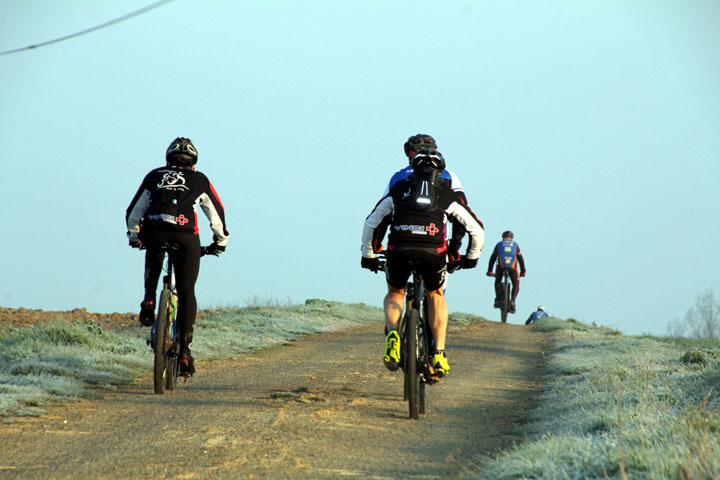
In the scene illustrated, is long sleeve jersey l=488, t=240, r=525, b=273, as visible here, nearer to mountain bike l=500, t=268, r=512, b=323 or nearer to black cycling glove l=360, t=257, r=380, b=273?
mountain bike l=500, t=268, r=512, b=323

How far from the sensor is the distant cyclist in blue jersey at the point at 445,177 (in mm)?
6062

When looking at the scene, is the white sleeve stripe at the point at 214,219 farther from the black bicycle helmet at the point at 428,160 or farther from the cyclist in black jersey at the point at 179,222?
the black bicycle helmet at the point at 428,160

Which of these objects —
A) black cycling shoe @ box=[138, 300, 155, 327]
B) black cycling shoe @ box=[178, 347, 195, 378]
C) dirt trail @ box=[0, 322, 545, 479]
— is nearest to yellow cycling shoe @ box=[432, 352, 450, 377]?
Result: dirt trail @ box=[0, 322, 545, 479]

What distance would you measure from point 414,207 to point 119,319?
1081 centimetres

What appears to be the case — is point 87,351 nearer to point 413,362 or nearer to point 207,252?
point 207,252

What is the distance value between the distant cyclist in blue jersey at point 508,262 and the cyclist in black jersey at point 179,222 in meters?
14.1

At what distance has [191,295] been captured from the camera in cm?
685

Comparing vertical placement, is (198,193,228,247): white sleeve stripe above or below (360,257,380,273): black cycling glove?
above

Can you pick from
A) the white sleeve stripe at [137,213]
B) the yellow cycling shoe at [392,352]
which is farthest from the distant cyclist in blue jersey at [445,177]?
the white sleeve stripe at [137,213]

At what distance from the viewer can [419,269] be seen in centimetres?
593

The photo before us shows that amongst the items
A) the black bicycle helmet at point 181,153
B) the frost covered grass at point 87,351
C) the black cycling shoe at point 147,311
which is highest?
the black bicycle helmet at point 181,153

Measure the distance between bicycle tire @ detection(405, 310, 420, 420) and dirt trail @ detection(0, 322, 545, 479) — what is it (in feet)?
0.64

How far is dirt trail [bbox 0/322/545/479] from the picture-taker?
4.35 m

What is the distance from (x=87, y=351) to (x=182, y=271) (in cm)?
290
